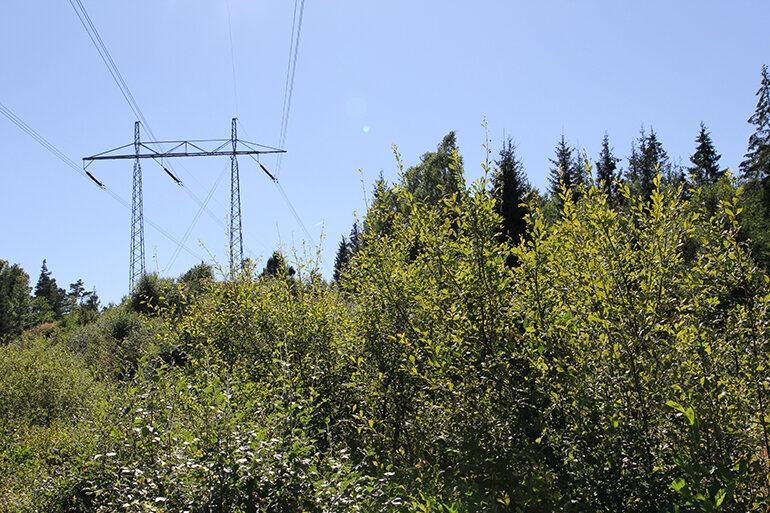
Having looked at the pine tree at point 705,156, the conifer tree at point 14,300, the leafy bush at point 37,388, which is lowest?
the leafy bush at point 37,388

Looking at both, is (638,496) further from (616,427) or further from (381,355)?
(381,355)

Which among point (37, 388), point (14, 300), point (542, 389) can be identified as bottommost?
point (37, 388)

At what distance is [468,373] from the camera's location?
2.72m

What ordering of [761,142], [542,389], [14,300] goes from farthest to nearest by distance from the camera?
[14,300], [761,142], [542,389]

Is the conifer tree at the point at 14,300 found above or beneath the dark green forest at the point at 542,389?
above

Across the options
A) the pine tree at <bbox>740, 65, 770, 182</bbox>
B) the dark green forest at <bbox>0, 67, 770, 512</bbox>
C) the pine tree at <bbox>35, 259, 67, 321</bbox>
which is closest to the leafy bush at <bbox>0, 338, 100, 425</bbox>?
the dark green forest at <bbox>0, 67, 770, 512</bbox>

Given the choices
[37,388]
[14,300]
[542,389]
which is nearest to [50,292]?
[14,300]

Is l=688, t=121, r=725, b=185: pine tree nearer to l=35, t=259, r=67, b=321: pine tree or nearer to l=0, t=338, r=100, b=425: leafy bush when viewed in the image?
l=0, t=338, r=100, b=425: leafy bush

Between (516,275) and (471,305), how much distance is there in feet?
1.17

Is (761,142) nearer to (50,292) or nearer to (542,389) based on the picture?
(542,389)

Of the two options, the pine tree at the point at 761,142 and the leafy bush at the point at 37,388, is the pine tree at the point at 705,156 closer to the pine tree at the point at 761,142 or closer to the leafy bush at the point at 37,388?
the pine tree at the point at 761,142

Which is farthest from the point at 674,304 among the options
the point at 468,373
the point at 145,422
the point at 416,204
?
the point at 145,422

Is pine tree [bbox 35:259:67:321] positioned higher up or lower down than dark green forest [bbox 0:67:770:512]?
higher up

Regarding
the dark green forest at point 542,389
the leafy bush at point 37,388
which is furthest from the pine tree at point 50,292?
the dark green forest at point 542,389
